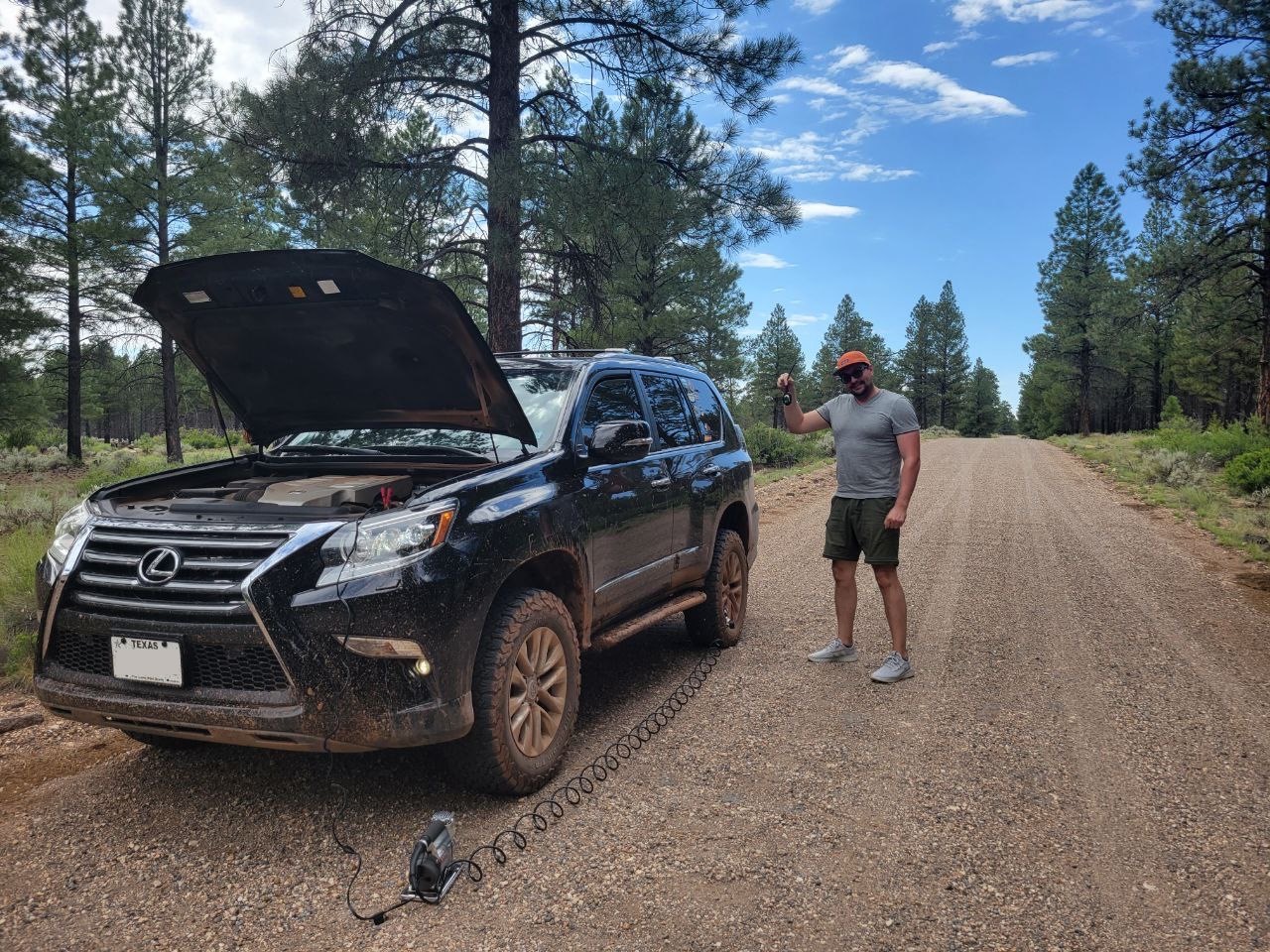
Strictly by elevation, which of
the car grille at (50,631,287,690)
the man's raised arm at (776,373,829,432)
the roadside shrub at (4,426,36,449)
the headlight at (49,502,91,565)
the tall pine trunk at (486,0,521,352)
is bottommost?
the car grille at (50,631,287,690)

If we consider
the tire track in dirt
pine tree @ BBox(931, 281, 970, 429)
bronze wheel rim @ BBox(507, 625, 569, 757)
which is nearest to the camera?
the tire track in dirt

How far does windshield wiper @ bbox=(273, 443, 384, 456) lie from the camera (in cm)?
441

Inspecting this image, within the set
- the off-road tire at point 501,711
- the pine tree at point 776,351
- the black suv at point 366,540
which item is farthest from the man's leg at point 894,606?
the pine tree at point 776,351

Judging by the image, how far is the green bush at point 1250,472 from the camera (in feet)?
49.0

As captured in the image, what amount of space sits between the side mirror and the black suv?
0.06 feet

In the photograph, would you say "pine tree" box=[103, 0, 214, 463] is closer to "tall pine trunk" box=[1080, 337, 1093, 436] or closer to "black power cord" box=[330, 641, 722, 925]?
"black power cord" box=[330, 641, 722, 925]

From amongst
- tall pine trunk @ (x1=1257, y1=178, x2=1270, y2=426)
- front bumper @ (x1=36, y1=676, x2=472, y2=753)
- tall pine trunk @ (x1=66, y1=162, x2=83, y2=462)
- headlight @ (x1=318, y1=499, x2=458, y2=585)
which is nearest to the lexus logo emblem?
front bumper @ (x1=36, y1=676, x2=472, y2=753)

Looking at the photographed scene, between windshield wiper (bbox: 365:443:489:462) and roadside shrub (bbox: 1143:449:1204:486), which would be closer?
windshield wiper (bbox: 365:443:489:462)

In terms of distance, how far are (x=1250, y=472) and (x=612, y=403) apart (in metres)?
15.9

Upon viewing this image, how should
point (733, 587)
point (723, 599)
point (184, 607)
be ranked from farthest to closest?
point (733, 587) < point (723, 599) < point (184, 607)

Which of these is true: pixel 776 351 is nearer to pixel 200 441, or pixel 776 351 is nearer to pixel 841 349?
pixel 841 349

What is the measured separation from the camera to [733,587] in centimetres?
609

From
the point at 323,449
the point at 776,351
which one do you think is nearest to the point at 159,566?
the point at 323,449

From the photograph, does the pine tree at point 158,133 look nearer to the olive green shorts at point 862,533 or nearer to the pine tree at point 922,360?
the olive green shorts at point 862,533
